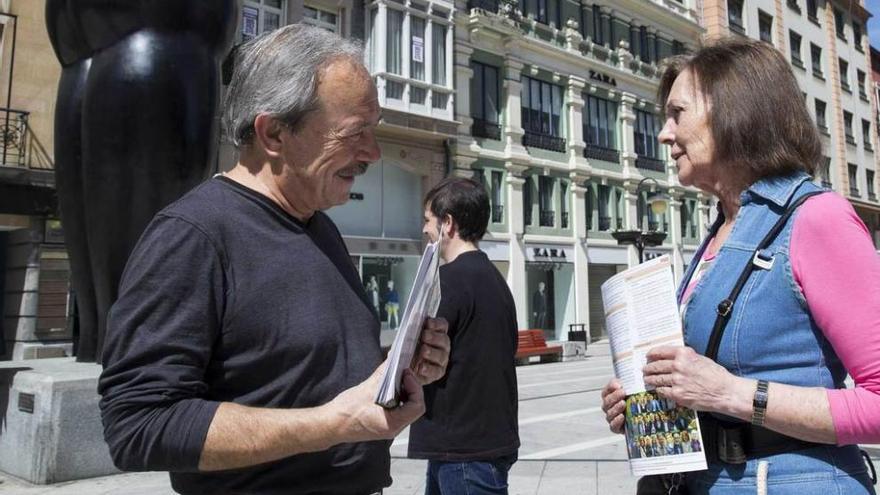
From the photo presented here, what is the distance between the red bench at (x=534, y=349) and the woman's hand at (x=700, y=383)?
14.6 metres

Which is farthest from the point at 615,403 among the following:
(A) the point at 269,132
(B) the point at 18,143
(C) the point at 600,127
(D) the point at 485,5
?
(C) the point at 600,127

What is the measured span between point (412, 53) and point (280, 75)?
17.1 metres

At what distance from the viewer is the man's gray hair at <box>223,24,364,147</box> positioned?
4.83 ft

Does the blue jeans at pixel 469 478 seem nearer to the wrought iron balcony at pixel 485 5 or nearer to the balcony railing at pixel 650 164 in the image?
the wrought iron balcony at pixel 485 5

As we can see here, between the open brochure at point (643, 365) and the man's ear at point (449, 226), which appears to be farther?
the man's ear at point (449, 226)

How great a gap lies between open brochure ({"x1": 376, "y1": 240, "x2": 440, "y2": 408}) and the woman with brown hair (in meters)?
0.58

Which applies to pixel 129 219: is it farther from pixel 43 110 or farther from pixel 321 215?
pixel 43 110

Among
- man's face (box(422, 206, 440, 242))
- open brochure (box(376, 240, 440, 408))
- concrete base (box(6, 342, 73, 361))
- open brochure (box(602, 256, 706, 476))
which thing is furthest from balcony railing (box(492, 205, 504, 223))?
open brochure (box(376, 240, 440, 408))

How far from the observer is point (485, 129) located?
20188 mm

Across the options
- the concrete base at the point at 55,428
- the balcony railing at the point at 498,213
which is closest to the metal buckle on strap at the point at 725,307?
the concrete base at the point at 55,428

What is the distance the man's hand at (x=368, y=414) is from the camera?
119 cm

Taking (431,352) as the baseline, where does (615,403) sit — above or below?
below

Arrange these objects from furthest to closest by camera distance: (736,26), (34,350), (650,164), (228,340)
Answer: (736,26) < (650,164) < (34,350) < (228,340)

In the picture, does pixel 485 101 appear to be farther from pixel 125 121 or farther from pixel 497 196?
pixel 125 121
